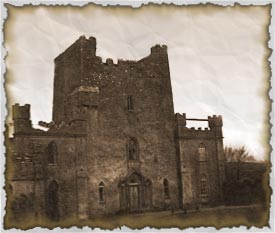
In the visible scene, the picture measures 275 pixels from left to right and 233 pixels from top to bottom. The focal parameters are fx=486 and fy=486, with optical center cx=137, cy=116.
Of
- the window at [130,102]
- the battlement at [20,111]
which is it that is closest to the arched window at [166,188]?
the window at [130,102]

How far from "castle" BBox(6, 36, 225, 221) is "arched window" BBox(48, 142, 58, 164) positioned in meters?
0.05

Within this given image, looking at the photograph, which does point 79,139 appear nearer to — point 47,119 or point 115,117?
point 115,117

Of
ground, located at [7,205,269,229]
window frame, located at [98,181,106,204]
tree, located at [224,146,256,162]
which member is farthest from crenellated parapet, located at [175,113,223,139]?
ground, located at [7,205,269,229]

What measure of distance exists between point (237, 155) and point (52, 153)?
983 centimetres

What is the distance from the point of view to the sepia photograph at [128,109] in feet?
59.0

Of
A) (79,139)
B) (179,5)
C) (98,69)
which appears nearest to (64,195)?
(79,139)

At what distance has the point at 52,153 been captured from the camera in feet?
82.1

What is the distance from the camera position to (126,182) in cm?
2781

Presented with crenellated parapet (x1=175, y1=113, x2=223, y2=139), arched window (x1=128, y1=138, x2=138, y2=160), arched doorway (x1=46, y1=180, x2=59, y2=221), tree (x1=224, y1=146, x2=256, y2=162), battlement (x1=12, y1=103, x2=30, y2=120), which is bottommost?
arched doorway (x1=46, y1=180, x2=59, y2=221)

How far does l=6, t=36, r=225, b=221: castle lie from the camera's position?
23797 millimetres

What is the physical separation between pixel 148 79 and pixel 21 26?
12.7 metres

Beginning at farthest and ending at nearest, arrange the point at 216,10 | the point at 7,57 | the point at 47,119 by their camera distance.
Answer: the point at 47,119 < the point at 216,10 < the point at 7,57

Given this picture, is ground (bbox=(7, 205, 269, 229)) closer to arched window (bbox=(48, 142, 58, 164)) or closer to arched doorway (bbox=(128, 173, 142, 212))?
arched window (bbox=(48, 142, 58, 164))

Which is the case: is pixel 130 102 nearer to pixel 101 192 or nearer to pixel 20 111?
pixel 101 192
